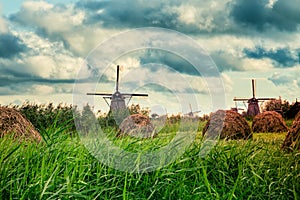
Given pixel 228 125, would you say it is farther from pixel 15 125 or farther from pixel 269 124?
pixel 15 125

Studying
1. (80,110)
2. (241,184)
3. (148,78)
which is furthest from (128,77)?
(241,184)

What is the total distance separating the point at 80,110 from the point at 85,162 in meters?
1.37

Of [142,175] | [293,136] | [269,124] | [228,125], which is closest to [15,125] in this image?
[142,175]

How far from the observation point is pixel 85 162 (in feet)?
17.9

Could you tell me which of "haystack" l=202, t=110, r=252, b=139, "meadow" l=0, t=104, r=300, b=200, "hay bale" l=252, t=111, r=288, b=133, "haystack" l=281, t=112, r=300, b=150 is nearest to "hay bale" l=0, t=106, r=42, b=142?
"meadow" l=0, t=104, r=300, b=200

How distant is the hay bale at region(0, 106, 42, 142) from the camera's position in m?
7.29

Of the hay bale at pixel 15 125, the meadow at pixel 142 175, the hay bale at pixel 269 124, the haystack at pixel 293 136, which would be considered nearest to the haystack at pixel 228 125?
the hay bale at pixel 269 124

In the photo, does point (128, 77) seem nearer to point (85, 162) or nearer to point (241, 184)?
point (85, 162)

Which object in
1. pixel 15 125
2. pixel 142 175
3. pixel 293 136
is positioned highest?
pixel 15 125

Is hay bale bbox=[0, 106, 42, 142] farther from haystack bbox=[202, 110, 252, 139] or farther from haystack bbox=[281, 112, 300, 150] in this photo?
haystack bbox=[202, 110, 252, 139]

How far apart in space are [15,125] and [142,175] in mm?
2949

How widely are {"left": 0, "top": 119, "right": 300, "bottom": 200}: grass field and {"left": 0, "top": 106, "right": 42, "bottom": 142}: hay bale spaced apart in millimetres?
1049

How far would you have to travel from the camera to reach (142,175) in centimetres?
527

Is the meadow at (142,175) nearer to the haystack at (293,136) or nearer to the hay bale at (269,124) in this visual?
the haystack at (293,136)
